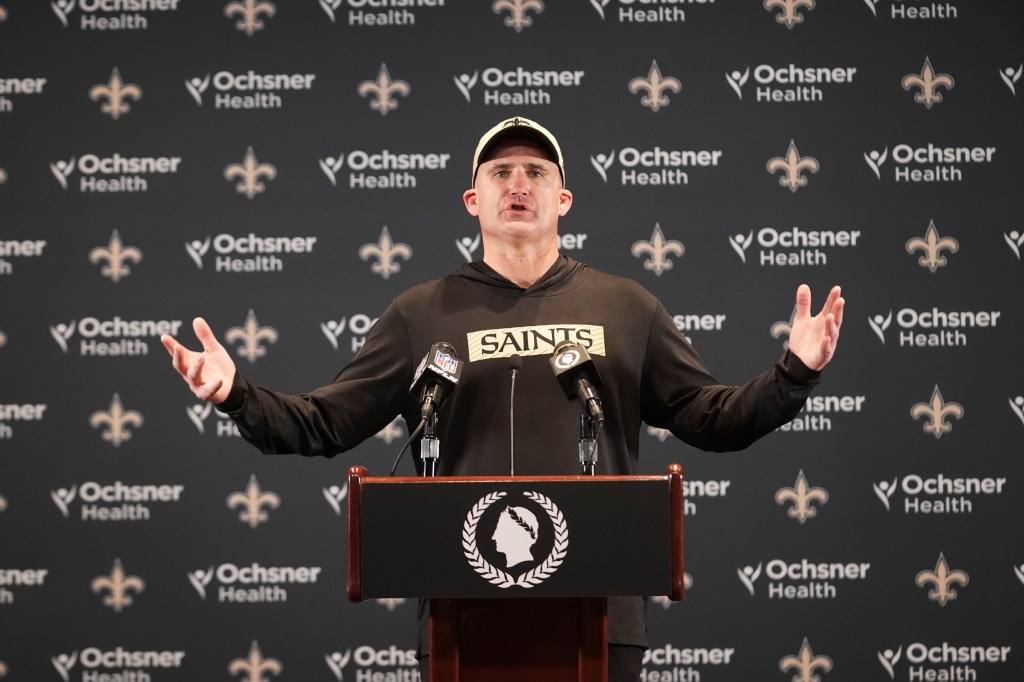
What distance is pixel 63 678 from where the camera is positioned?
428 centimetres

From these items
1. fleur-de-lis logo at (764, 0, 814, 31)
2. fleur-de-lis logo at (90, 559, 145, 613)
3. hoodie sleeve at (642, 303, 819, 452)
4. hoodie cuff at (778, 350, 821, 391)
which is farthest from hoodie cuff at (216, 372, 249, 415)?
fleur-de-lis logo at (764, 0, 814, 31)

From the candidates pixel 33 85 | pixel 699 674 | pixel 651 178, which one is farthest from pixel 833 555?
pixel 33 85

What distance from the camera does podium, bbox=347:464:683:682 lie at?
6.11 feet

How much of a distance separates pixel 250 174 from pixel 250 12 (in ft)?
2.41

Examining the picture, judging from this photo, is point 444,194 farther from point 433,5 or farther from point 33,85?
point 33,85

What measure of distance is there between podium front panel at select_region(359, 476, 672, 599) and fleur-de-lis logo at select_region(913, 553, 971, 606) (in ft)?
9.20

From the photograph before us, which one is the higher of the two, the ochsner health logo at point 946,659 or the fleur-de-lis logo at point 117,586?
the fleur-de-lis logo at point 117,586

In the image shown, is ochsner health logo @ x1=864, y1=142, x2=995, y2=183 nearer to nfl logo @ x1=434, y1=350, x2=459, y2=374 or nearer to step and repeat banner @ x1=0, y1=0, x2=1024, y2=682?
step and repeat banner @ x1=0, y1=0, x2=1024, y2=682

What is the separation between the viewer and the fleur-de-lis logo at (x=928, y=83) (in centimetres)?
444

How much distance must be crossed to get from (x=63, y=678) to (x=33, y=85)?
8.42ft

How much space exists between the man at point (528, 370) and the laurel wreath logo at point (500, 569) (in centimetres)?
50

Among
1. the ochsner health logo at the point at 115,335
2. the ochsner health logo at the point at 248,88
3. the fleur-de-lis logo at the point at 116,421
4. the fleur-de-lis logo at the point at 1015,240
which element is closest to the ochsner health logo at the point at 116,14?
the ochsner health logo at the point at 248,88

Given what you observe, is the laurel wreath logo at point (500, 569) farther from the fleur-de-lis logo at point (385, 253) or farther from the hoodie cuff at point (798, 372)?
the fleur-de-lis logo at point (385, 253)

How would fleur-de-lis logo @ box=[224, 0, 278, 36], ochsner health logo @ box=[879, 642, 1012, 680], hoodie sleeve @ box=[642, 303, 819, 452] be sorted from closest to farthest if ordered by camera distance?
1. hoodie sleeve @ box=[642, 303, 819, 452]
2. ochsner health logo @ box=[879, 642, 1012, 680]
3. fleur-de-lis logo @ box=[224, 0, 278, 36]
